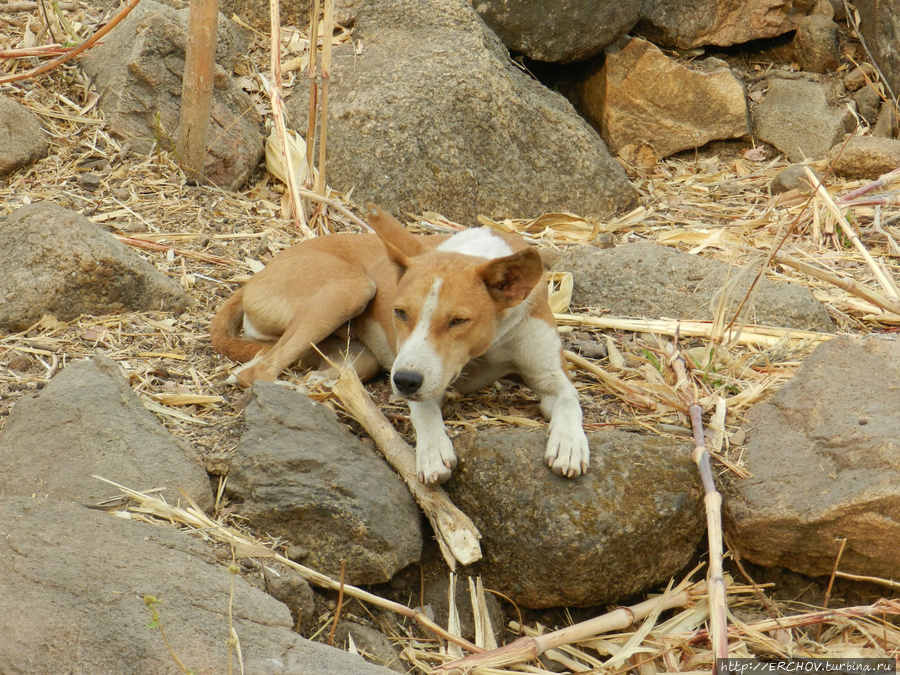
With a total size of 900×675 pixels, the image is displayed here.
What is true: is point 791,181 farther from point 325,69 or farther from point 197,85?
point 197,85

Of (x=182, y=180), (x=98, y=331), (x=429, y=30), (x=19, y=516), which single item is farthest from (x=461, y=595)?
(x=429, y=30)

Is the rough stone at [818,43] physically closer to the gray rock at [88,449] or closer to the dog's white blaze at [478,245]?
the dog's white blaze at [478,245]

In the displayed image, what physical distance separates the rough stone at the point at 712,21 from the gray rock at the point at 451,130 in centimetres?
145

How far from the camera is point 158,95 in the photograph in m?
6.12

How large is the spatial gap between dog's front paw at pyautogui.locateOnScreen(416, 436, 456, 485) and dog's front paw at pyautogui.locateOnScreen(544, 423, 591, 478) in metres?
0.40

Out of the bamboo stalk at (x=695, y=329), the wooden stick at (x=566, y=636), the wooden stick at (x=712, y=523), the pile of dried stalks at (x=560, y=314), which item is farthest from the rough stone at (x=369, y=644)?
the bamboo stalk at (x=695, y=329)

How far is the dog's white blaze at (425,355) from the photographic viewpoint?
358cm

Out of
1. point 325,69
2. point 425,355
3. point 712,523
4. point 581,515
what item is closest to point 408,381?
point 425,355

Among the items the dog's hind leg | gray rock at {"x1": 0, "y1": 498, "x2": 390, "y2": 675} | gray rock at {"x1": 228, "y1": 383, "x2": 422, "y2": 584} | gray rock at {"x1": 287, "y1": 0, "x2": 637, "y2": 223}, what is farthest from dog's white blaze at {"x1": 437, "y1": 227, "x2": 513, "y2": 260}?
gray rock at {"x1": 0, "y1": 498, "x2": 390, "y2": 675}

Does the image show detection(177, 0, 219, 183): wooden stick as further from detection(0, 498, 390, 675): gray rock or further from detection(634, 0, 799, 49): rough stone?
detection(634, 0, 799, 49): rough stone

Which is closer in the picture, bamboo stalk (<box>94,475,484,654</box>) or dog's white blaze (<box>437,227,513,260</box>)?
bamboo stalk (<box>94,475,484,654</box>)

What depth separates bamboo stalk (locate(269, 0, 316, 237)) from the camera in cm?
579

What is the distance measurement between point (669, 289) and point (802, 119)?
3.05 meters

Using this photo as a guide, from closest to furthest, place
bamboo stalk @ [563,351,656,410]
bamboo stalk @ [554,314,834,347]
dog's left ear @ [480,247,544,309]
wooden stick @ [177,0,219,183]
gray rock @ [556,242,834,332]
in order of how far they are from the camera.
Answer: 1. dog's left ear @ [480,247,544,309]
2. bamboo stalk @ [563,351,656,410]
3. bamboo stalk @ [554,314,834,347]
4. gray rock @ [556,242,834,332]
5. wooden stick @ [177,0,219,183]
